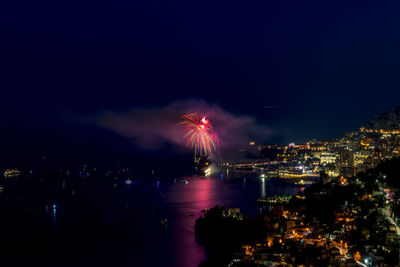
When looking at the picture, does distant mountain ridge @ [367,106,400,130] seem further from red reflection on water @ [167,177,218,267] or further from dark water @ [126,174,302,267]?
red reflection on water @ [167,177,218,267]

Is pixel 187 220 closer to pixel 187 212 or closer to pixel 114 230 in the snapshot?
pixel 187 212

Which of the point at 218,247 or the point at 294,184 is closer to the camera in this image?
the point at 218,247

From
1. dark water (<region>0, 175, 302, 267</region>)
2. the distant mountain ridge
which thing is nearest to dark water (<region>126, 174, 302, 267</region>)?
A: dark water (<region>0, 175, 302, 267</region>)

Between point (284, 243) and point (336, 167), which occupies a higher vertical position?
point (336, 167)

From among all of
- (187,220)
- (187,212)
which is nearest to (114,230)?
(187,220)

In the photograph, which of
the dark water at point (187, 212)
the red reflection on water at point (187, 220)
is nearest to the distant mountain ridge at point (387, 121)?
the dark water at point (187, 212)

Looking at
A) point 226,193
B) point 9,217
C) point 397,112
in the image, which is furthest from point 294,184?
point 9,217

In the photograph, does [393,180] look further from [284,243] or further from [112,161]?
[112,161]

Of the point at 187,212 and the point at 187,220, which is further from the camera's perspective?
the point at 187,212
